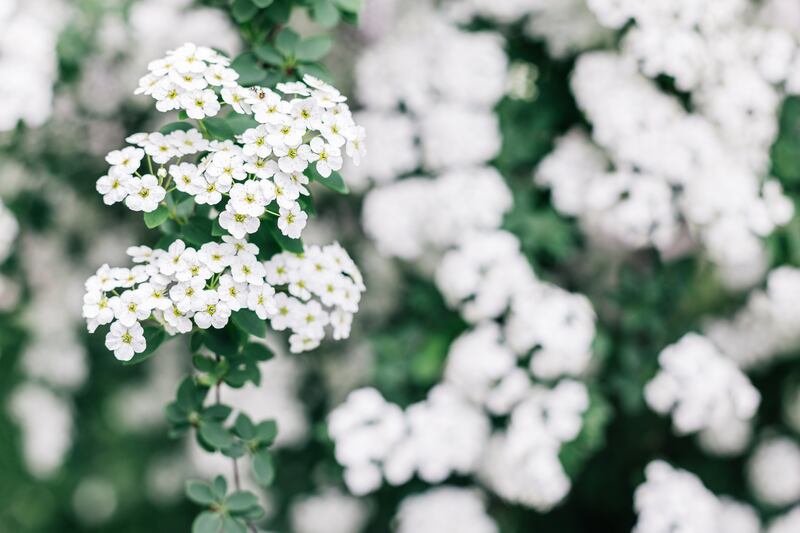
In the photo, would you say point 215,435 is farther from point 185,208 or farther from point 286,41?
point 286,41

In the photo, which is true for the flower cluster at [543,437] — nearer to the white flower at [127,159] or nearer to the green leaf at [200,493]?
the green leaf at [200,493]

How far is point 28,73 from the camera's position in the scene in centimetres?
189

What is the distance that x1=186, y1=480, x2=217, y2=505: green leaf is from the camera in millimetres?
1422

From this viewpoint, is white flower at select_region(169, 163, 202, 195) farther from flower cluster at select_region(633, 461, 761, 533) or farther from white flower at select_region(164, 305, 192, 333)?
flower cluster at select_region(633, 461, 761, 533)

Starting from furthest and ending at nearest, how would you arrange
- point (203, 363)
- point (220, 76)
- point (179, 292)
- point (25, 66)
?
point (25, 66) < point (203, 363) < point (220, 76) < point (179, 292)

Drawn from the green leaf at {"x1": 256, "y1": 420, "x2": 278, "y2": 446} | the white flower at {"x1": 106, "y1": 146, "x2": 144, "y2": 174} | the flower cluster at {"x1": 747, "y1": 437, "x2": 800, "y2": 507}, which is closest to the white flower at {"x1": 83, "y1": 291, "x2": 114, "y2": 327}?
the white flower at {"x1": 106, "y1": 146, "x2": 144, "y2": 174}

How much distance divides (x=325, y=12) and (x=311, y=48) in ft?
0.28

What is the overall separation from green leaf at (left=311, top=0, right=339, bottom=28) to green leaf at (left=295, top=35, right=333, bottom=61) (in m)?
0.04

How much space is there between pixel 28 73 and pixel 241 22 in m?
0.68

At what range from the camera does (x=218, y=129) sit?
131cm

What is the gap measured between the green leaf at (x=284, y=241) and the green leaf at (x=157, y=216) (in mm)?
171

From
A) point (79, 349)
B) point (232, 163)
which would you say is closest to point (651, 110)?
point (232, 163)

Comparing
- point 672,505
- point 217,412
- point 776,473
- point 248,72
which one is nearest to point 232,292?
point 217,412

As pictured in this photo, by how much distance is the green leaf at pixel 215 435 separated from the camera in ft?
4.67
